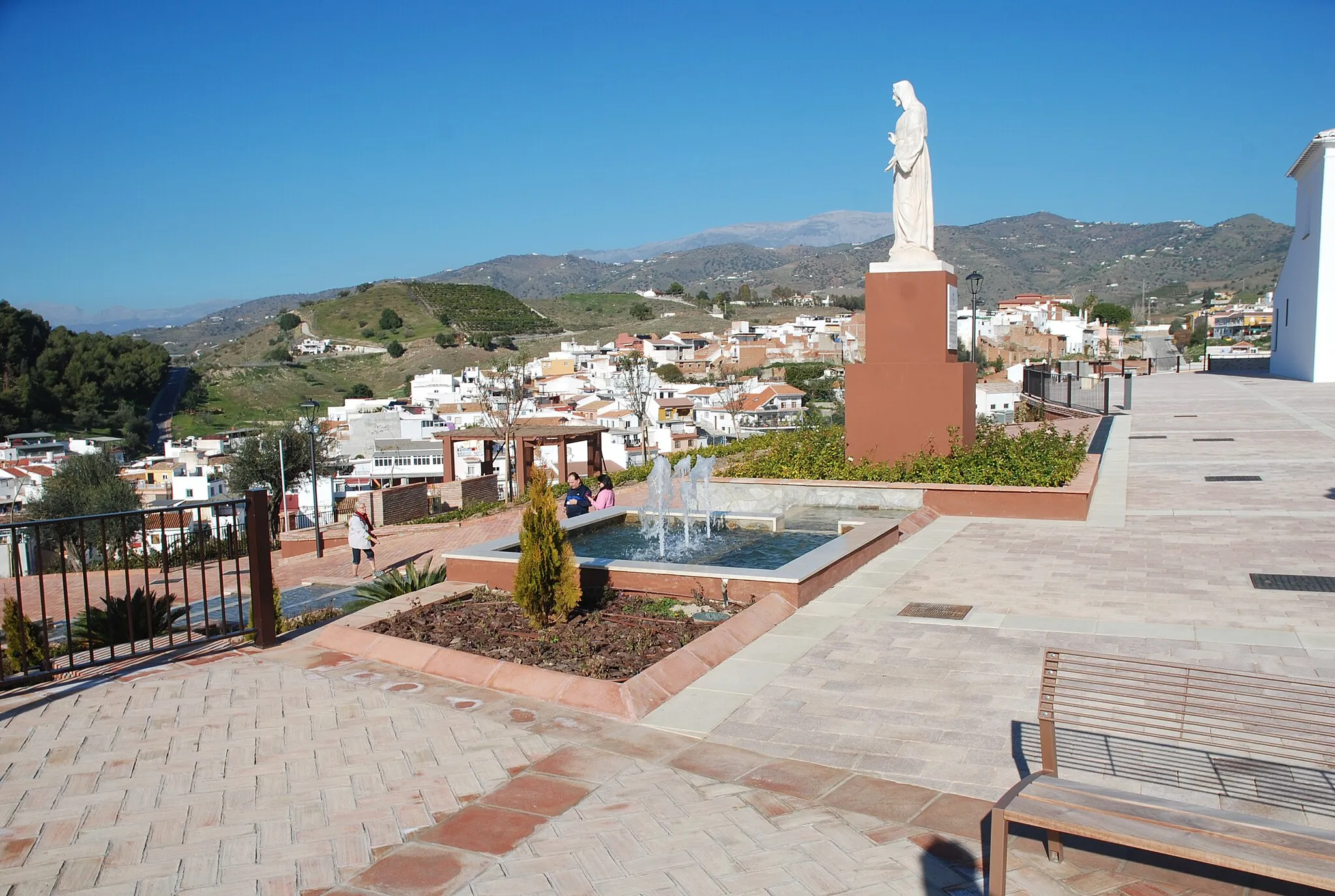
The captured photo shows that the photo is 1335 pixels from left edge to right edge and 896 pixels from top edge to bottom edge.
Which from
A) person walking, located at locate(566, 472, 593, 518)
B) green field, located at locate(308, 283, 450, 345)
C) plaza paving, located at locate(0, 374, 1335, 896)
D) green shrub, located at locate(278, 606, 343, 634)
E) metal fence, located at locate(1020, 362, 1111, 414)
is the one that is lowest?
green shrub, located at locate(278, 606, 343, 634)

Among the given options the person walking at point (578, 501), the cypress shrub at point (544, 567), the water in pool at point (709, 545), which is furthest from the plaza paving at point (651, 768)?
the person walking at point (578, 501)

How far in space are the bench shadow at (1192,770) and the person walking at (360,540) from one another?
1158cm

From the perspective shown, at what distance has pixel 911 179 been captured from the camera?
12.8 metres

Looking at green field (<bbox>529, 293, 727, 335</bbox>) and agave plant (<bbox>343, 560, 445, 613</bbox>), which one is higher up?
green field (<bbox>529, 293, 727, 335</bbox>)

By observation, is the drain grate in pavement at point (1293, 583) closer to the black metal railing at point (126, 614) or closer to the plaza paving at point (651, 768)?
the plaza paving at point (651, 768)

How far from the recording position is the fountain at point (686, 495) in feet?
34.2

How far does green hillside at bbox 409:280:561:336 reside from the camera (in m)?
142

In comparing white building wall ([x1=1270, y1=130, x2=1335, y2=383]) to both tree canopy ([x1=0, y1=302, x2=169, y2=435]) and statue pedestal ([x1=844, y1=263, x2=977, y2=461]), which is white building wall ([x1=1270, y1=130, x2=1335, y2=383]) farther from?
tree canopy ([x1=0, y1=302, x2=169, y2=435])

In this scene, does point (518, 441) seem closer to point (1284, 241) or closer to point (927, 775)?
point (927, 775)

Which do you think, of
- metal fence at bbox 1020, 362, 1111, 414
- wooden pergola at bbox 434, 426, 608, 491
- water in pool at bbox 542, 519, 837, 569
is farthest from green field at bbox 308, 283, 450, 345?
water in pool at bbox 542, 519, 837, 569

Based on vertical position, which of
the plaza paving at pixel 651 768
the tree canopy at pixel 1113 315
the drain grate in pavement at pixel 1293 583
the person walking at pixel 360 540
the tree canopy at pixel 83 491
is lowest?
the tree canopy at pixel 83 491

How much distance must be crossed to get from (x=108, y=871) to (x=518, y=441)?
2054 centimetres

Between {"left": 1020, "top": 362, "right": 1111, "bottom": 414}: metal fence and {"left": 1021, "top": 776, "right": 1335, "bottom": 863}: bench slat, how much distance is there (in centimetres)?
2285

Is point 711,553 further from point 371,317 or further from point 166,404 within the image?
point 371,317
